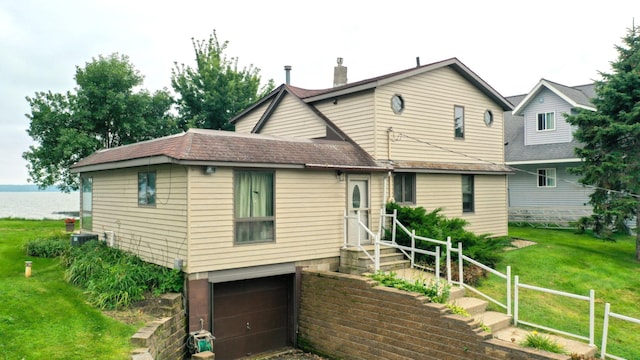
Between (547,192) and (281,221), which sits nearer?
(281,221)

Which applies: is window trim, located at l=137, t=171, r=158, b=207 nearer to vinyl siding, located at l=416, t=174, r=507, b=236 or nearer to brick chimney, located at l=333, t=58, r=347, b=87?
vinyl siding, located at l=416, t=174, r=507, b=236

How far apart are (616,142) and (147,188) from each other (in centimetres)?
1564

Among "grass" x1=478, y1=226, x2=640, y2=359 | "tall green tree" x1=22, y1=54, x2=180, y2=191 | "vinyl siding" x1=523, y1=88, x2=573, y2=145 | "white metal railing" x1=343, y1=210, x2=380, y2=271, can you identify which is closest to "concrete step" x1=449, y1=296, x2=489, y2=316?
"grass" x1=478, y1=226, x2=640, y2=359

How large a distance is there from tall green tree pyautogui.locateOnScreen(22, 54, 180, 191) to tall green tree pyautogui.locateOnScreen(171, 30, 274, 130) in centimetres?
431

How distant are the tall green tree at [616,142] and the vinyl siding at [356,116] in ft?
26.1

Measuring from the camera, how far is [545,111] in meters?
24.4

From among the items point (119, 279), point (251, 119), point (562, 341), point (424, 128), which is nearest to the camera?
point (562, 341)

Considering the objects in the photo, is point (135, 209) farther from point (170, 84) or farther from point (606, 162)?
point (170, 84)

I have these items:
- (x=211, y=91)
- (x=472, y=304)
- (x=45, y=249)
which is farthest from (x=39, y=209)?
(x=472, y=304)

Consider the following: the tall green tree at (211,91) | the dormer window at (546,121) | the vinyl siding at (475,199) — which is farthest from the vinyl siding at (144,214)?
the dormer window at (546,121)

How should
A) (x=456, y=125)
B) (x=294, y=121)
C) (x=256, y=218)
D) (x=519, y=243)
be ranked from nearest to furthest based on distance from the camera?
(x=256, y=218) < (x=456, y=125) < (x=294, y=121) < (x=519, y=243)

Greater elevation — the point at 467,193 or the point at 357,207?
the point at 467,193

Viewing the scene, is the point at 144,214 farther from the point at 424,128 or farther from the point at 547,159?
the point at 547,159

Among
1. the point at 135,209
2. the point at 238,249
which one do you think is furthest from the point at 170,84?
the point at 238,249
